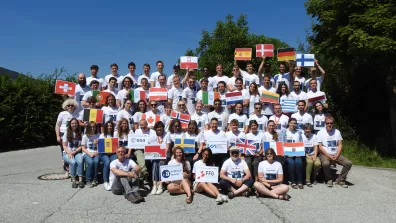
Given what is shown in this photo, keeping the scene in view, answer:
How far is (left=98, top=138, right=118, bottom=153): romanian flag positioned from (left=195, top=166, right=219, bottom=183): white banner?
2322 millimetres

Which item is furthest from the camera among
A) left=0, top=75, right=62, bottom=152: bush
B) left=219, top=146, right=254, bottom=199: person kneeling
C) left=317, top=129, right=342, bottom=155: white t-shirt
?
left=0, top=75, right=62, bottom=152: bush

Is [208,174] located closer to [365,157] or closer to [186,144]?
[186,144]

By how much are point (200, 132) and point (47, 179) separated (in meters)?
4.29

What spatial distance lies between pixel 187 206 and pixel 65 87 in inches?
223

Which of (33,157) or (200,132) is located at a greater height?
(200,132)

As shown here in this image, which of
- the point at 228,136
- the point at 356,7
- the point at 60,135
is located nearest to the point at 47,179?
the point at 60,135

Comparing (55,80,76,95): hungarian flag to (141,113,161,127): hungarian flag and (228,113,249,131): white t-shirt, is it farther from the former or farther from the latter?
(228,113,249,131): white t-shirt

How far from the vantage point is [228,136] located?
8359 millimetres

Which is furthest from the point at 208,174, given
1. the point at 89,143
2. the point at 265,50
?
the point at 265,50

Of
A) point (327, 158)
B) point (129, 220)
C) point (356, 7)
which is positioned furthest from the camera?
point (356, 7)

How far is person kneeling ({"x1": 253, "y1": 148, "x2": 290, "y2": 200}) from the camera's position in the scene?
7027mm

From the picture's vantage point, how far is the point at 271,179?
741cm

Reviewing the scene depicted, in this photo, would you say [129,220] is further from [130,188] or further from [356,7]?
[356,7]

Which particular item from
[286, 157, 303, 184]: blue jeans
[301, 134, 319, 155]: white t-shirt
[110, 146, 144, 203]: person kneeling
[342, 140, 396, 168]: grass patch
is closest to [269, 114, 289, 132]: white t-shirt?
[301, 134, 319, 155]: white t-shirt
